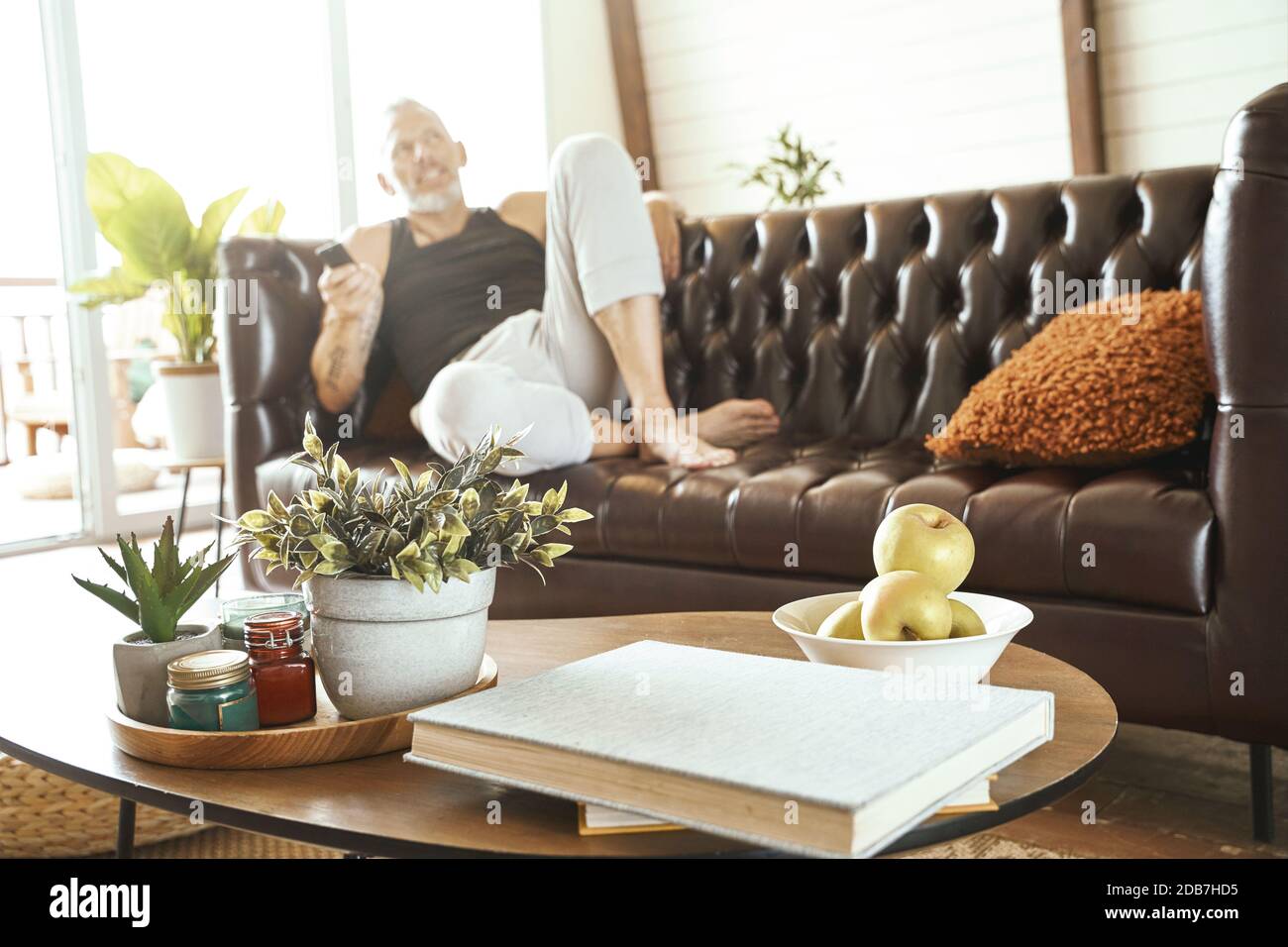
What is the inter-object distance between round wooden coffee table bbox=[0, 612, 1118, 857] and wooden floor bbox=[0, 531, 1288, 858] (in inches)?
13.3

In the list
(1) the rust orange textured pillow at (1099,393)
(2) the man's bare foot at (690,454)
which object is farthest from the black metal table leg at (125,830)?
(1) the rust orange textured pillow at (1099,393)

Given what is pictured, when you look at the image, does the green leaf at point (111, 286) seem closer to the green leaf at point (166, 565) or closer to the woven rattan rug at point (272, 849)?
the woven rattan rug at point (272, 849)

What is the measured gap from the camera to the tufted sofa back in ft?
7.21

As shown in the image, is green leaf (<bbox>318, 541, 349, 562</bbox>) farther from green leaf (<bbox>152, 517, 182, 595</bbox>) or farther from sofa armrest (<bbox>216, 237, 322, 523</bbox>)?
sofa armrest (<bbox>216, 237, 322, 523</bbox>)

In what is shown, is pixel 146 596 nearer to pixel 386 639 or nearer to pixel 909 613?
pixel 386 639

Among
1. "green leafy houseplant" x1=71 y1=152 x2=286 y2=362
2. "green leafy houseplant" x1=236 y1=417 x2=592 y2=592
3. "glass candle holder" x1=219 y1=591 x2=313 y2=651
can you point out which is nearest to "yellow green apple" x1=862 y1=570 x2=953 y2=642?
"green leafy houseplant" x1=236 y1=417 x2=592 y2=592

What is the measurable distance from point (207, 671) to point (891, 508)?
45.7 inches

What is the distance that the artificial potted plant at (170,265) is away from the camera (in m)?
3.55

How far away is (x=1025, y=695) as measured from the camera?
80 cm

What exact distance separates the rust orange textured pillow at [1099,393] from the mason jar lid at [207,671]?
132 centimetres

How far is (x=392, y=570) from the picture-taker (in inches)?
34.0
